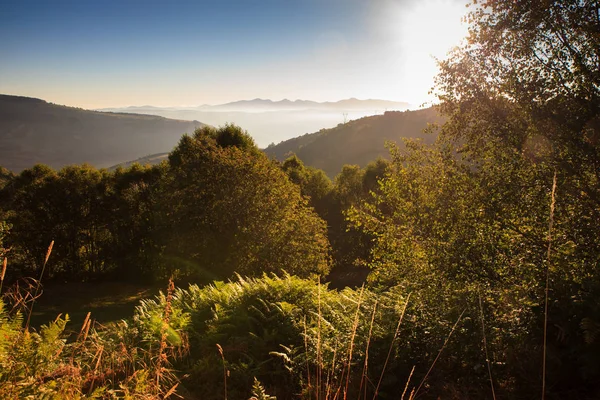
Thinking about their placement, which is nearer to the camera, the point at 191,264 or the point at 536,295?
the point at 536,295

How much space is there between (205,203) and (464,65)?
19.5 metres

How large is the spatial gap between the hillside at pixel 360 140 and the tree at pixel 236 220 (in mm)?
120256

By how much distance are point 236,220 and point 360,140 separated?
14656 centimetres

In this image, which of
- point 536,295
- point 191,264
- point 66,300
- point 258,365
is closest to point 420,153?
point 536,295

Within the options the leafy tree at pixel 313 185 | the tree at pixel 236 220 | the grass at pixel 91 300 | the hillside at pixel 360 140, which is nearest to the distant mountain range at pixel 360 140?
the hillside at pixel 360 140

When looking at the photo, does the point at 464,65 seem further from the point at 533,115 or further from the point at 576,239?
the point at 576,239

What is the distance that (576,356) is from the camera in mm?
4836

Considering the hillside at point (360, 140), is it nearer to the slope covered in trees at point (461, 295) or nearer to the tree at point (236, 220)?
the tree at point (236, 220)

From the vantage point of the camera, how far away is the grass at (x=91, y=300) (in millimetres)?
23062

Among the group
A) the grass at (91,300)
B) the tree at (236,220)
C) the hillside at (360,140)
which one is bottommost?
the grass at (91,300)

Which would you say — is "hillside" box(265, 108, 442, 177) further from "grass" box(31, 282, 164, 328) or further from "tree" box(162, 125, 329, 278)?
"tree" box(162, 125, 329, 278)

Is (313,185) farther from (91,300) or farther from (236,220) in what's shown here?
(91,300)

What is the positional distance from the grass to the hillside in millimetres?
118386

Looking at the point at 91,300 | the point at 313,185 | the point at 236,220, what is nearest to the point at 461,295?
the point at 236,220
